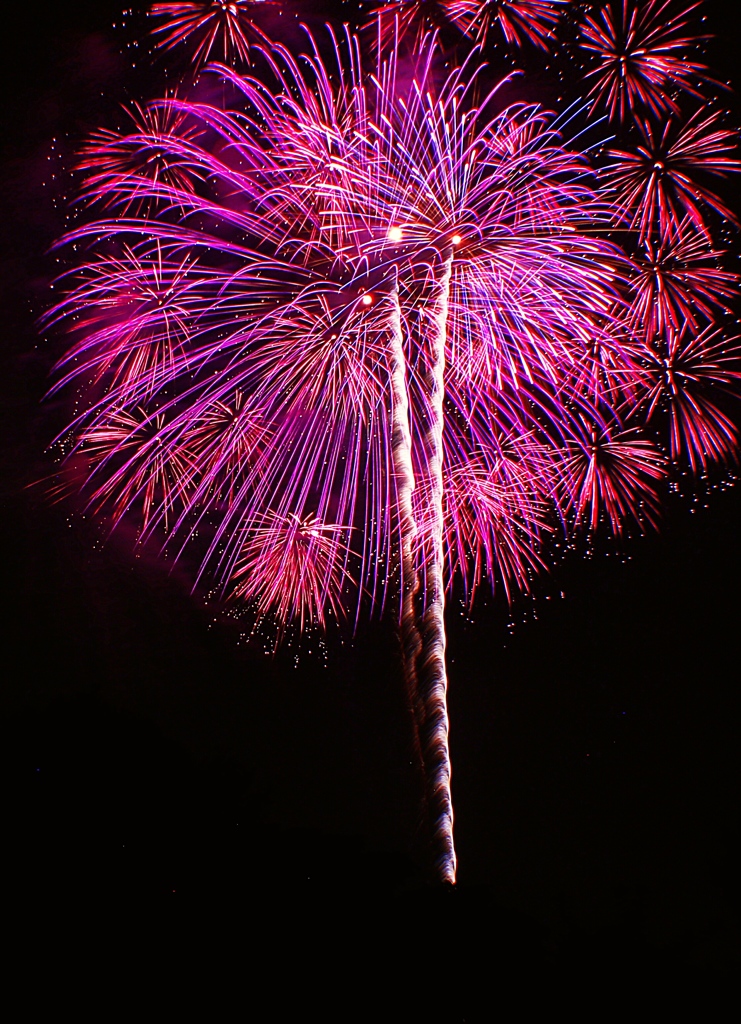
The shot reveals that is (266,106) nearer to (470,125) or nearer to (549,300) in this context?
(470,125)

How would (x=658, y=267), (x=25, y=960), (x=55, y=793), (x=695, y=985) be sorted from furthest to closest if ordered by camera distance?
(x=658, y=267) < (x=55, y=793) < (x=695, y=985) < (x=25, y=960)

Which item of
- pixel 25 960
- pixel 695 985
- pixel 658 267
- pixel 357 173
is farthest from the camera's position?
pixel 658 267

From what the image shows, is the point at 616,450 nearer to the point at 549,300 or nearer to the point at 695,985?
the point at 549,300

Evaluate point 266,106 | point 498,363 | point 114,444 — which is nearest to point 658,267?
point 498,363

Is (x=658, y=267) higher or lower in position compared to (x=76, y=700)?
higher

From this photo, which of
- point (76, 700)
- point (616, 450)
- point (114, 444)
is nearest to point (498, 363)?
point (616, 450)

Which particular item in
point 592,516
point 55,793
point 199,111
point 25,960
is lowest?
point 25,960

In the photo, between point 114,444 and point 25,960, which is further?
point 114,444
